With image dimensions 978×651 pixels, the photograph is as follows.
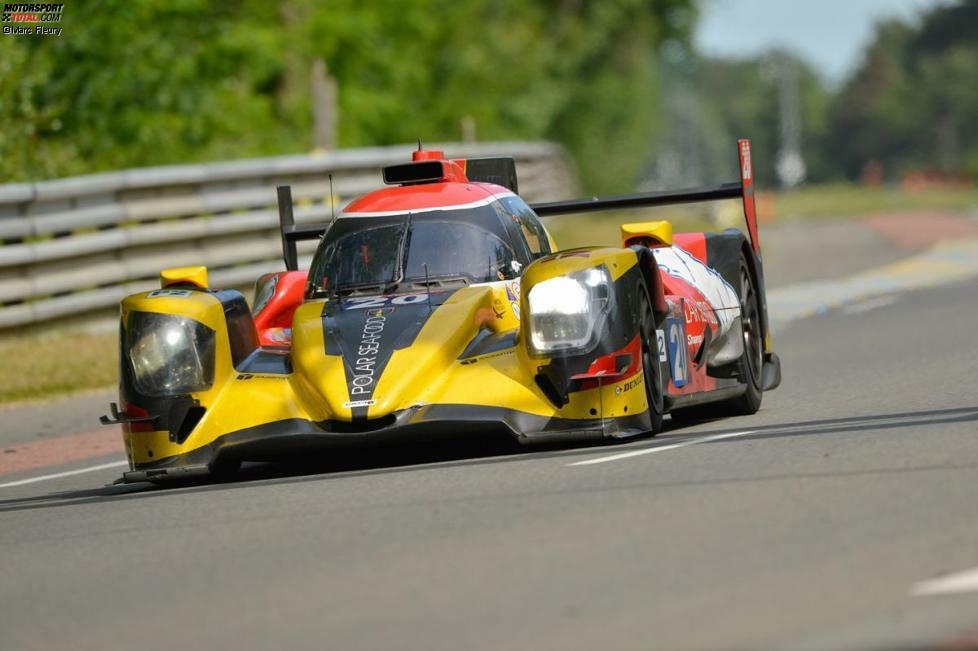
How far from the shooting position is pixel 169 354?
369 inches

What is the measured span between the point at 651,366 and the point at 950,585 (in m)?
4.02

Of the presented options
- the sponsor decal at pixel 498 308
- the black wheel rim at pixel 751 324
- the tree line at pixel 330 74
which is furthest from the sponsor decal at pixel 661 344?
the tree line at pixel 330 74

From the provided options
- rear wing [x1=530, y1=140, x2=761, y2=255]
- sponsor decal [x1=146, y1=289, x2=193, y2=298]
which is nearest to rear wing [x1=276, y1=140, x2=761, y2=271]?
rear wing [x1=530, y1=140, x2=761, y2=255]

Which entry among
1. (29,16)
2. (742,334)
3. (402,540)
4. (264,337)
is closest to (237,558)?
(402,540)

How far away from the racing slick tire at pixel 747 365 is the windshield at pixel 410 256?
1.46 m

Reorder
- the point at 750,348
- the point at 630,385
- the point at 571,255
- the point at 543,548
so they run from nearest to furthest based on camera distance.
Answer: the point at 543,548 → the point at 630,385 → the point at 571,255 → the point at 750,348

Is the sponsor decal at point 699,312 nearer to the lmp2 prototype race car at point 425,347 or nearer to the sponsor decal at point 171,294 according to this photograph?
the lmp2 prototype race car at point 425,347

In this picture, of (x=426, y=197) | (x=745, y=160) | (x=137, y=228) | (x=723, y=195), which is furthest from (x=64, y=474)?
(x=137, y=228)

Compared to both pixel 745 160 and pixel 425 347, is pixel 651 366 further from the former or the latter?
pixel 745 160

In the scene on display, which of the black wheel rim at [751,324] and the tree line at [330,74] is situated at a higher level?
the tree line at [330,74]

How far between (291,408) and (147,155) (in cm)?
1619

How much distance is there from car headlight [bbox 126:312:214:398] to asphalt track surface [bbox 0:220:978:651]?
522 millimetres

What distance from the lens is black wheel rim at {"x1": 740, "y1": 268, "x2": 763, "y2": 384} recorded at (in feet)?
36.9

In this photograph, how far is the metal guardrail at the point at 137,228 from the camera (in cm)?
1678
